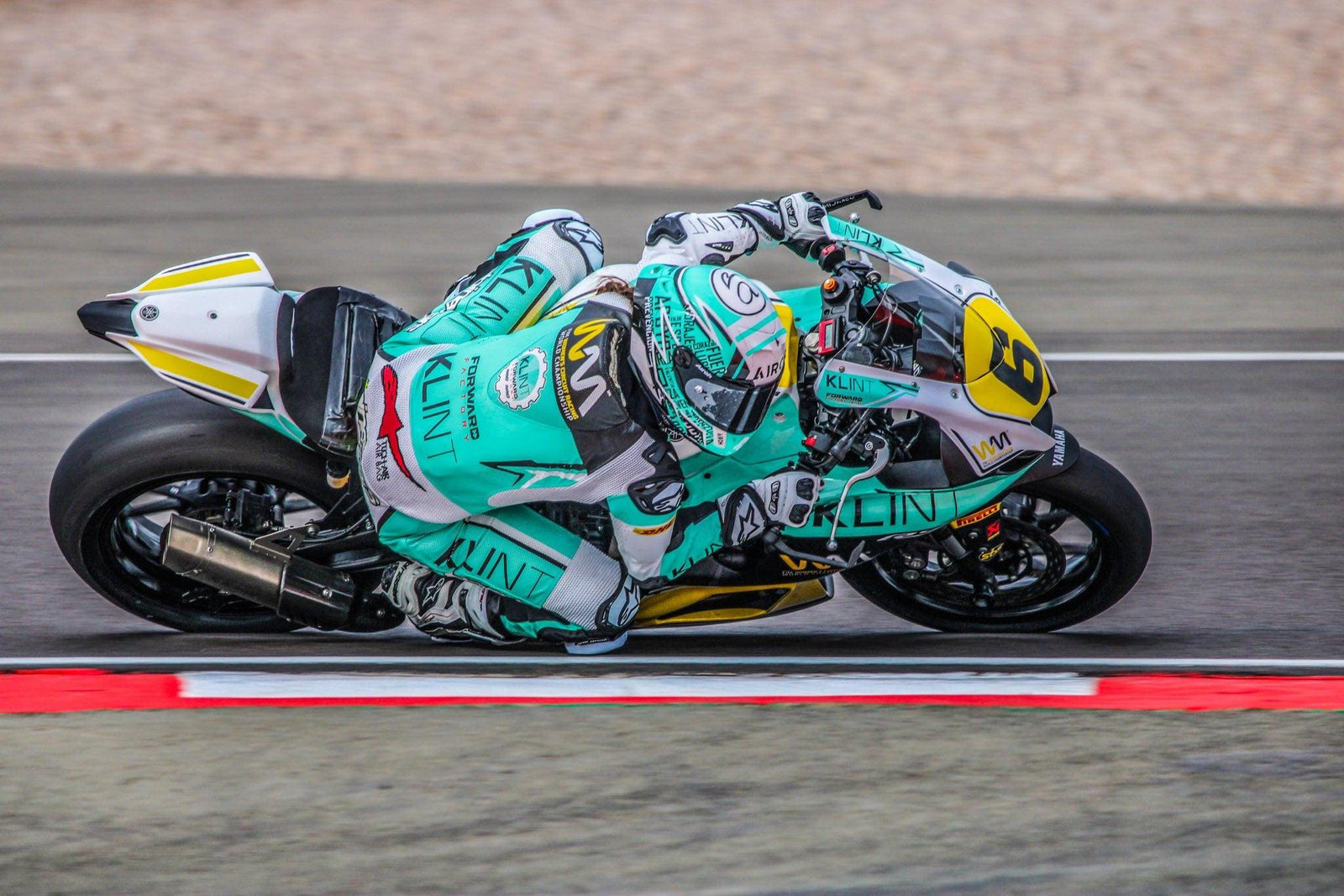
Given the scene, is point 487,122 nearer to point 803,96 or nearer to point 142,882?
point 803,96

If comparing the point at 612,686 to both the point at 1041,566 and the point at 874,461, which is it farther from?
the point at 1041,566

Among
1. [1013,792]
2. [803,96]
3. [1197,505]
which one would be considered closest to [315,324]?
[1013,792]

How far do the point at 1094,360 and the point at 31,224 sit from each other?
606 cm

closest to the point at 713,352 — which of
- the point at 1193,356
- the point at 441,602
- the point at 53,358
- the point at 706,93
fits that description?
the point at 441,602

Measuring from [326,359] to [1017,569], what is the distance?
7.37 feet

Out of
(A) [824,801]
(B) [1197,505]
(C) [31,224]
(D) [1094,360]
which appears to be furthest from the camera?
(C) [31,224]

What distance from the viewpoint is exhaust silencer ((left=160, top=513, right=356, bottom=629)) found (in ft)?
14.7

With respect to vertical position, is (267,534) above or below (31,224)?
below

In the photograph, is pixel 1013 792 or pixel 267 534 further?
pixel 267 534

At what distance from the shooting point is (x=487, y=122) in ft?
35.4

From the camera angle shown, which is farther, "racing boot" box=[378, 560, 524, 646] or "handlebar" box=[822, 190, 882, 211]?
"racing boot" box=[378, 560, 524, 646]

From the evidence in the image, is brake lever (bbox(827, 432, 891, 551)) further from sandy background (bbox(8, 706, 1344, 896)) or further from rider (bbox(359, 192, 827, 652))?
sandy background (bbox(8, 706, 1344, 896))

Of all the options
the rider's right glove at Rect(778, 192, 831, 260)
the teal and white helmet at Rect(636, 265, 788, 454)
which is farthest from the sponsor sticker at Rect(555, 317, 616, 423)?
the rider's right glove at Rect(778, 192, 831, 260)

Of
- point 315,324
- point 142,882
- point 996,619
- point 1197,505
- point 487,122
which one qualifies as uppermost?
point 487,122
